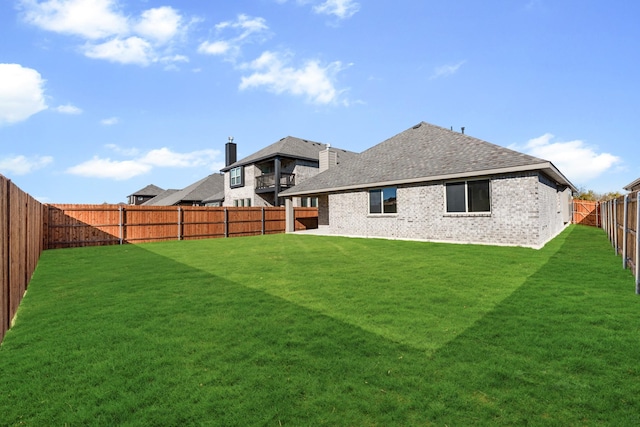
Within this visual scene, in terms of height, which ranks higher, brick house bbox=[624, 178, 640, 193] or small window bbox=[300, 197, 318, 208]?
brick house bbox=[624, 178, 640, 193]

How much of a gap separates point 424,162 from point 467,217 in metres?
3.87

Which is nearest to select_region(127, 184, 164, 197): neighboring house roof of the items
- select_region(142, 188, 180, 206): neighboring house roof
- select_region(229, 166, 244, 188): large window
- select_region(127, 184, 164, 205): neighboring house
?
select_region(127, 184, 164, 205): neighboring house

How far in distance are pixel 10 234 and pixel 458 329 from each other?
680 centimetres

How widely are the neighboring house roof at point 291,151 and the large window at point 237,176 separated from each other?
49 centimetres

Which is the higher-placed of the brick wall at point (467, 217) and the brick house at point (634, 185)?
the brick house at point (634, 185)

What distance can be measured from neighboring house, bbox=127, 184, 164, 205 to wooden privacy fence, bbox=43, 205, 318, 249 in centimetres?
4534

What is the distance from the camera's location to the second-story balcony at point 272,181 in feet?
97.5

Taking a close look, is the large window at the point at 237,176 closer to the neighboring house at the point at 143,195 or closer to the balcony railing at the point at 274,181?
the balcony railing at the point at 274,181

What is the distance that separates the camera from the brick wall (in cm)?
1238

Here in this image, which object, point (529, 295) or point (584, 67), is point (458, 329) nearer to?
point (529, 295)

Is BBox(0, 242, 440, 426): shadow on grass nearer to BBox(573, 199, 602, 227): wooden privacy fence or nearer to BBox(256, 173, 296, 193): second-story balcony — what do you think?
BBox(256, 173, 296, 193): second-story balcony

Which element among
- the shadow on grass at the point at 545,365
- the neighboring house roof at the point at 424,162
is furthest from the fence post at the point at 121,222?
the shadow on grass at the point at 545,365

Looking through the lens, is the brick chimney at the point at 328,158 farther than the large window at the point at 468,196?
Yes

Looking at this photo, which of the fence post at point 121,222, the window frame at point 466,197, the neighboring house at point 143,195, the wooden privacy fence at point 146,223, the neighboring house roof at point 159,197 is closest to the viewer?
the window frame at point 466,197
